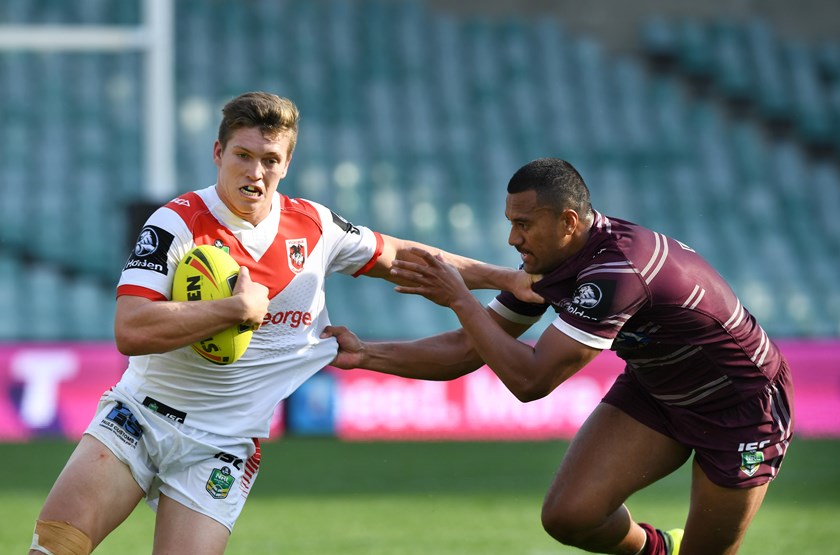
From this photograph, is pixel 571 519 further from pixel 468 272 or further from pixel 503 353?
pixel 468 272

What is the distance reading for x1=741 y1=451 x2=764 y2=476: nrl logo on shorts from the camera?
210 inches

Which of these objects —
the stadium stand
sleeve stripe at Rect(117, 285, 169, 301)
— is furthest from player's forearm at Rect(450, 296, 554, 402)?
the stadium stand

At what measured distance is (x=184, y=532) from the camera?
15.4 ft

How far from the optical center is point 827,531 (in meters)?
8.10

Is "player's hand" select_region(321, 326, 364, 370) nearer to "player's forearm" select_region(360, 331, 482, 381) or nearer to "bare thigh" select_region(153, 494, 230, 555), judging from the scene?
"player's forearm" select_region(360, 331, 482, 381)

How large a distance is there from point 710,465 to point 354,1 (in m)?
13.4

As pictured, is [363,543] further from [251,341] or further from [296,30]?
[296,30]

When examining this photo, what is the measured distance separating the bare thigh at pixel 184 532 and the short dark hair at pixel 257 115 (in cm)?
143

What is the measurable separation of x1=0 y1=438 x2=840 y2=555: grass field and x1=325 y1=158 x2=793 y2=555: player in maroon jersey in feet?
6.46

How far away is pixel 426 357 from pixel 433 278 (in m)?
0.57

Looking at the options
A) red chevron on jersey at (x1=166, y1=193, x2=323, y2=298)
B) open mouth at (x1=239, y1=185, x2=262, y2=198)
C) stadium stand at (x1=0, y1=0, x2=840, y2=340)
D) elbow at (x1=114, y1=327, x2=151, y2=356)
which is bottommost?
stadium stand at (x1=0, y1=0, x2=840, y2=340)

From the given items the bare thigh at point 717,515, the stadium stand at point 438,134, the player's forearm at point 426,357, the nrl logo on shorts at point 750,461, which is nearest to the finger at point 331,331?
the player's forearm at point 426,357

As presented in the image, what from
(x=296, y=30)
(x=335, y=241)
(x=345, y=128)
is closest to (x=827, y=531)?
(x=335, y=241)

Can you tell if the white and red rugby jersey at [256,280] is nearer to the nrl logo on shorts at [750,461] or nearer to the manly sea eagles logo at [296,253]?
the manly sea eagles logo at [296,253]
